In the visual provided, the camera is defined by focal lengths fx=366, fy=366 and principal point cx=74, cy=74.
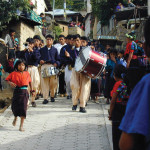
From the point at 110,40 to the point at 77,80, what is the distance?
371 inches

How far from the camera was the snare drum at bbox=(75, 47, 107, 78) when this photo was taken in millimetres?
8836

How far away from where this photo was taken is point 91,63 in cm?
888

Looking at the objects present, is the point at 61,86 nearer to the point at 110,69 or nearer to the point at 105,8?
the point at 110,69

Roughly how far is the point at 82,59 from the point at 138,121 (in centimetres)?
740

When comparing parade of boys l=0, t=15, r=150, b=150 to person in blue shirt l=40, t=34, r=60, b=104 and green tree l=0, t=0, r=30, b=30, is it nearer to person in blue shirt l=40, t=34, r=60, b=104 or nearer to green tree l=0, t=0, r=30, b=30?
person in blue shirt l=40, t=34, r=60, b=104

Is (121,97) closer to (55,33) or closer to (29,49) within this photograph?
(29,49)

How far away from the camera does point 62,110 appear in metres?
10.1

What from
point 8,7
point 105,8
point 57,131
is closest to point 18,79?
point 57,131

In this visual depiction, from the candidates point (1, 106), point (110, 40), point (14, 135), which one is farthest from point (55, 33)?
point (14, 135)

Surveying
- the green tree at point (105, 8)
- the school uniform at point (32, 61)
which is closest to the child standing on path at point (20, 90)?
the school uniform at point (32, 61)

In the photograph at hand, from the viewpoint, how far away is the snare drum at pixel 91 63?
29.0 feet

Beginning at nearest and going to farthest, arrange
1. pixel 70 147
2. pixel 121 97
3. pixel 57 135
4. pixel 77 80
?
pixel 121 97, pixel 70 147, pixel 57 135, pixel 77 80

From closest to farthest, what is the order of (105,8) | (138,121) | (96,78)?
(138,121) < (96,78) < (105,8)

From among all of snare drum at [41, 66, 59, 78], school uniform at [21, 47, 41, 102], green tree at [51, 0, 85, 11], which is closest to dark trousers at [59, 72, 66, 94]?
snare drum at [41, 66, 59, 78]
